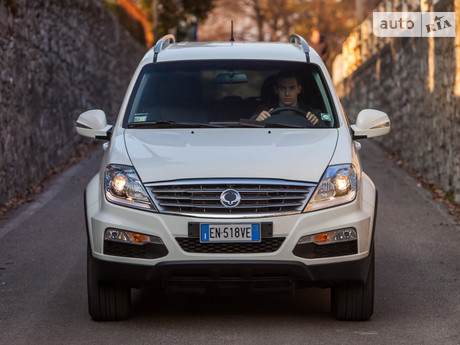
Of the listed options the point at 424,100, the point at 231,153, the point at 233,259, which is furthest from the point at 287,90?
the point at 424,100

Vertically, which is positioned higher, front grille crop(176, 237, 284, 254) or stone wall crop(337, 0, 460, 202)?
front grille crop(176, 237, 284, 254)

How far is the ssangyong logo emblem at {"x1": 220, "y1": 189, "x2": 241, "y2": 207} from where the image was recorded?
20.6 ft

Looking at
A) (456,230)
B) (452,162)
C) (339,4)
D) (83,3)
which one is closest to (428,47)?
(452,162)

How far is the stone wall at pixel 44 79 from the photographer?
13.5m

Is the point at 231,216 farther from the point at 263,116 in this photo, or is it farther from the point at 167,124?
the point at 263,116

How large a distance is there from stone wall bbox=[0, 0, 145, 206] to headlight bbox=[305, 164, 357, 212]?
7269mm

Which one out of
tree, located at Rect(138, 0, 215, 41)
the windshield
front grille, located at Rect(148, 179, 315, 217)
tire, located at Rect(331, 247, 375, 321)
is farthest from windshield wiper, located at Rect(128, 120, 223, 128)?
tree, located at Rect(138, 0, 215, 41)

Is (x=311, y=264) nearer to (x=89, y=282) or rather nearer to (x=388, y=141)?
(x=89, y=282)

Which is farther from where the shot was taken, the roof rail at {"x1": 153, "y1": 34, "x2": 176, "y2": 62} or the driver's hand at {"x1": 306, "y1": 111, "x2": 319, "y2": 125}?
the roof rail at {"x1": 153, "y1": 34, "x2": 176, "y2": 62}

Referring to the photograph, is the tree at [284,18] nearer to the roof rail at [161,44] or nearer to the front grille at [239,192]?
the roof rail at [161,44]

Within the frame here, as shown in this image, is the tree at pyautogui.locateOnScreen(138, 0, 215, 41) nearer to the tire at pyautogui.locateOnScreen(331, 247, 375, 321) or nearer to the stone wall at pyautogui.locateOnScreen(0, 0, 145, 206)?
the stone wall at pyautogui.locateOnScreen(0, 0, 145, 206)

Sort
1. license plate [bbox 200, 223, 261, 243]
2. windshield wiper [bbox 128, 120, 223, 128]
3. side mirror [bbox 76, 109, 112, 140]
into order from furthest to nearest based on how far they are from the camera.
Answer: side mirror [bbox 76, 109, 112, 140] → windshield wiper [bbox 128, 120, 223, 128] → license plate [bbox 200, 223, 261, 243]

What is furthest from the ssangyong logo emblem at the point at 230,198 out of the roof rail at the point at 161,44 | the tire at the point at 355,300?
the roof rail at the point at 161,44

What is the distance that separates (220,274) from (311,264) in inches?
22.5
